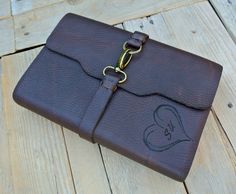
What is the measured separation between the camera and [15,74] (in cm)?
98

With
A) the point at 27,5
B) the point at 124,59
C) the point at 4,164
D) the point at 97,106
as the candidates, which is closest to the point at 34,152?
the point at 4,164

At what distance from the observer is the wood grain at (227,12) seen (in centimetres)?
97

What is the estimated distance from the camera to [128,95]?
0.77 meters

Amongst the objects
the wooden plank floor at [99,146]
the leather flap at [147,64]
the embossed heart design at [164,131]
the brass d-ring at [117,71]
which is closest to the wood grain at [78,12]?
the wooden plank floor at [99,146]

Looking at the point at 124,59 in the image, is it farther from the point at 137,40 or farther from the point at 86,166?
the point at 86,166

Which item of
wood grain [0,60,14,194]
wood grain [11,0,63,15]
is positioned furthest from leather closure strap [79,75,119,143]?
wood grain [11,0,63,15]

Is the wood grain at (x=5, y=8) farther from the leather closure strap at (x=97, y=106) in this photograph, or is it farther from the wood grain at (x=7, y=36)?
the leather closure strap at (x=97, y=106)

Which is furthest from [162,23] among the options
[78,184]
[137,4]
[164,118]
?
[78,184]

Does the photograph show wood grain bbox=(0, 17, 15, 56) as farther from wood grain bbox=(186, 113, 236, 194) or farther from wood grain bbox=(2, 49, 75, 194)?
wood grain bbox=(186, 113, 236, 194)

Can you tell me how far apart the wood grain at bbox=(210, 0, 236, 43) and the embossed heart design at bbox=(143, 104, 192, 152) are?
37 cm

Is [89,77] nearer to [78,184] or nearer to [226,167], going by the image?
[78,184]

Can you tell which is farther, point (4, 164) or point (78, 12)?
point (78, 12)

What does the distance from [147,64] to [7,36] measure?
521mm

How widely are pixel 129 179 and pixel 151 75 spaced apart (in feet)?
0.82
